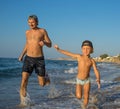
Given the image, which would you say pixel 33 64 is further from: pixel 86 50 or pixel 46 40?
pixel 86 50

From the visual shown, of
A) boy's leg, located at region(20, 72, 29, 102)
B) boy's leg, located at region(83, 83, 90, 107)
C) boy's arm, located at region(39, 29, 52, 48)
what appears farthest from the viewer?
boy's leg, located at region(20, 72, 29, 102)

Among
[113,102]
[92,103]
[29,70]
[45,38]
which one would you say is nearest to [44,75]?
[29,70]

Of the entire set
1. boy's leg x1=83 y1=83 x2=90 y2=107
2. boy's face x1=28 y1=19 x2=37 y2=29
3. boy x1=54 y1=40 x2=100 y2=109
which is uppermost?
boy's face x1=28 y1=19 x2=37 y2=29

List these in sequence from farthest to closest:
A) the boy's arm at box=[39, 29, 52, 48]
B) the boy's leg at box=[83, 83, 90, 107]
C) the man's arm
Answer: the man's arm
the boy's arm at box=[39, 29, 52, 48]
the boy's leg at box=[83, 83, 90, 107]

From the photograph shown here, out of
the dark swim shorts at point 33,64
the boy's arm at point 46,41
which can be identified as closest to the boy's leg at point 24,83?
the dark swim shorts at point 33,64

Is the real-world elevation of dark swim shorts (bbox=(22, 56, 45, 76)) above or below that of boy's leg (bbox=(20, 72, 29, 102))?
above

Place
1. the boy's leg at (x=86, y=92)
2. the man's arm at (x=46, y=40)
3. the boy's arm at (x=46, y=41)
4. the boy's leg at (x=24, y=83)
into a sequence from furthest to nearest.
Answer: the boy's leg at (x=24, y=83), the man's arm at (x=46, y=40), the boy's arm at (x=46, y=41), the boy's leg at (x=86, y=92)

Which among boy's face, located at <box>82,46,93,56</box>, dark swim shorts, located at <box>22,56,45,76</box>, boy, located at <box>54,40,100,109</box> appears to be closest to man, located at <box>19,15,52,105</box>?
dark swim shorts, located at <box>22,56,45,76</box>

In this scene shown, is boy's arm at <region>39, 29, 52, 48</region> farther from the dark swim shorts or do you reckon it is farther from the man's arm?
the dark swim shorts

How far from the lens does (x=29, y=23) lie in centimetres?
773

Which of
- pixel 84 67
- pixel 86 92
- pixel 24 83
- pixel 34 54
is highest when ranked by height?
pixel 34 54

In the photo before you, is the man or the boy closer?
the boy

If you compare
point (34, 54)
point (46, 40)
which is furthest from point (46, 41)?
point (34, 54)

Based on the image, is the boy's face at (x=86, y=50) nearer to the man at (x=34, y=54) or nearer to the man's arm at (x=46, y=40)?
the man's arm at (x=46, y=40)
